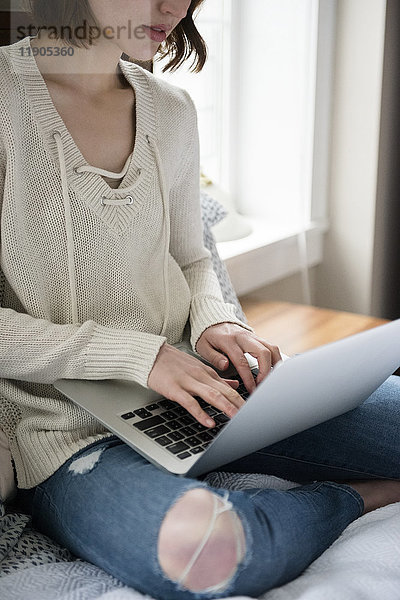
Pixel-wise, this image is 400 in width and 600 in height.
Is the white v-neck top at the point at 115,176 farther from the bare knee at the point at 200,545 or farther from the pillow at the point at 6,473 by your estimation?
the bare knee at the point at 200,545

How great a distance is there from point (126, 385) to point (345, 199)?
1.66 m

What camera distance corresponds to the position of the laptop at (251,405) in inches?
34.5

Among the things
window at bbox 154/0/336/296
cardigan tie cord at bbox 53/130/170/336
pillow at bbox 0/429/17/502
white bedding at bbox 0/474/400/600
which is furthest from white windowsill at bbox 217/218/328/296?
white bedding at bbox 0/474/400/600

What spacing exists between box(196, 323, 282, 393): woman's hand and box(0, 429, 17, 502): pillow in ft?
1.07

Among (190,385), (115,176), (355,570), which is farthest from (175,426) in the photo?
(115,176)

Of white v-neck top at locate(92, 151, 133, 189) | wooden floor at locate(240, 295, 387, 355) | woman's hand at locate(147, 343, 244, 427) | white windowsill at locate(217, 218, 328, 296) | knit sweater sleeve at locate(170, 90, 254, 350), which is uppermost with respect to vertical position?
white v-neck top at locate(92, 151, 133, 189)

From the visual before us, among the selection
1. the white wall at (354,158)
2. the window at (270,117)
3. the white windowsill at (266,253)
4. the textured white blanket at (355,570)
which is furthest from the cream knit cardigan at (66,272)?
the white wall at (354,158)

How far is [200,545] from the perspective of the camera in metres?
0.88

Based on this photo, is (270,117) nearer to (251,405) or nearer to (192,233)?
(192,233)

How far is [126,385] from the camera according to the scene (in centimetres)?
112

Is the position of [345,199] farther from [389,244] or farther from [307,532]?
[307,532]

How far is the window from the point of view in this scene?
7.73 ft

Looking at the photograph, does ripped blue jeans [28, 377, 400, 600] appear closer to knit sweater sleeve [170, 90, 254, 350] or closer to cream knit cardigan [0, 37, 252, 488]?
cream knit cardigan [0, 37, 252, 488]

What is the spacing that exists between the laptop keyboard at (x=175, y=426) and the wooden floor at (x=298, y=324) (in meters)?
0.89
